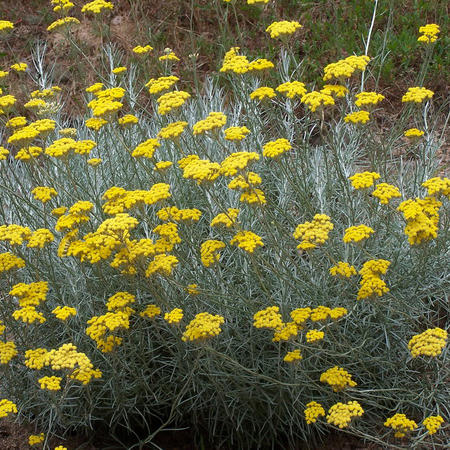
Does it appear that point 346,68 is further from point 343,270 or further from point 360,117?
point 343,270

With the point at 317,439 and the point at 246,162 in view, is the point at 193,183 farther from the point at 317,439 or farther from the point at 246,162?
the point at 317,439

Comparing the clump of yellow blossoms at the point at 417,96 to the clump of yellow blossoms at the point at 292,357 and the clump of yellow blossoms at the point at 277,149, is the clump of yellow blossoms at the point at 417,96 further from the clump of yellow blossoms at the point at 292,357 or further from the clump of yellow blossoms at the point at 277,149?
the clump of yellow blossoms at the point at 292,357

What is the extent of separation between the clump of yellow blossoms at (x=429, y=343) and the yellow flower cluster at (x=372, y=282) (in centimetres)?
22

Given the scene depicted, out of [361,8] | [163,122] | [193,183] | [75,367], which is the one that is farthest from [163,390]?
[361,8]

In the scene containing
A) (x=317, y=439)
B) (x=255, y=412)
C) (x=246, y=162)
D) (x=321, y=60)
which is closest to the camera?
(x=246, y=162)

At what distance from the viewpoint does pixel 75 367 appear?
8.59 feet

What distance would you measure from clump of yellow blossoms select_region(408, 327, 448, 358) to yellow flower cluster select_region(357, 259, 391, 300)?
22cm

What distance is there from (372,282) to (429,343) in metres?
0.30

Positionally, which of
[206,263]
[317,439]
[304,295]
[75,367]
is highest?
[206,263]

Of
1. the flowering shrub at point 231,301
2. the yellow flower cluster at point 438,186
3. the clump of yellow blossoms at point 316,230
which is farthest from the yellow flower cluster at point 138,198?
the yellow flower cluster at point 438,186

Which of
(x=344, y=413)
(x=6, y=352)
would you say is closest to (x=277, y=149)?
(x=344, y=413)

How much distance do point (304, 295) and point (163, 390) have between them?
0.87 m

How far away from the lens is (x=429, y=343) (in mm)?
2441

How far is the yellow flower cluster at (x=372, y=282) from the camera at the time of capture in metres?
2.49
